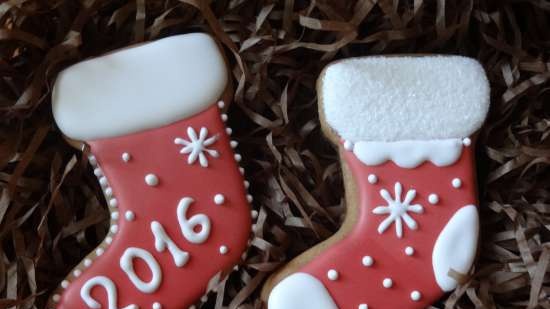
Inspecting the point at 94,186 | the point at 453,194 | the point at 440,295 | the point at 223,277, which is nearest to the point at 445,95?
the point at 453,194

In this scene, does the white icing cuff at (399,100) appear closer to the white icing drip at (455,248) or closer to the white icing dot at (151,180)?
the white icing drip at (455,248)

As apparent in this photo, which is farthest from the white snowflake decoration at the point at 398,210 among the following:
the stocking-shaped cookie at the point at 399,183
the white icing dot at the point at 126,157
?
the white icing dot at the point at 126,157

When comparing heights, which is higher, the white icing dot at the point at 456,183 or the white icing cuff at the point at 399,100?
the white icing cuff at the point at 399,100

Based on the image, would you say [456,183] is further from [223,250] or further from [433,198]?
[223,250]

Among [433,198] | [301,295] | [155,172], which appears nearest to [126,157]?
[155,172]

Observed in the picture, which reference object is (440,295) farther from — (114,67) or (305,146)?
(114,67)

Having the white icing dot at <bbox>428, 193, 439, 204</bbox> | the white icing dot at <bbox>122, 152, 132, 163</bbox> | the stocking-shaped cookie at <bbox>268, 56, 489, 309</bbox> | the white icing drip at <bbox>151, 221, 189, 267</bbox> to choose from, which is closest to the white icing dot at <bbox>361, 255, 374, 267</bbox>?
the stocking-shaped cookie at <bbox>268, 56, 489, 309</bbox>
